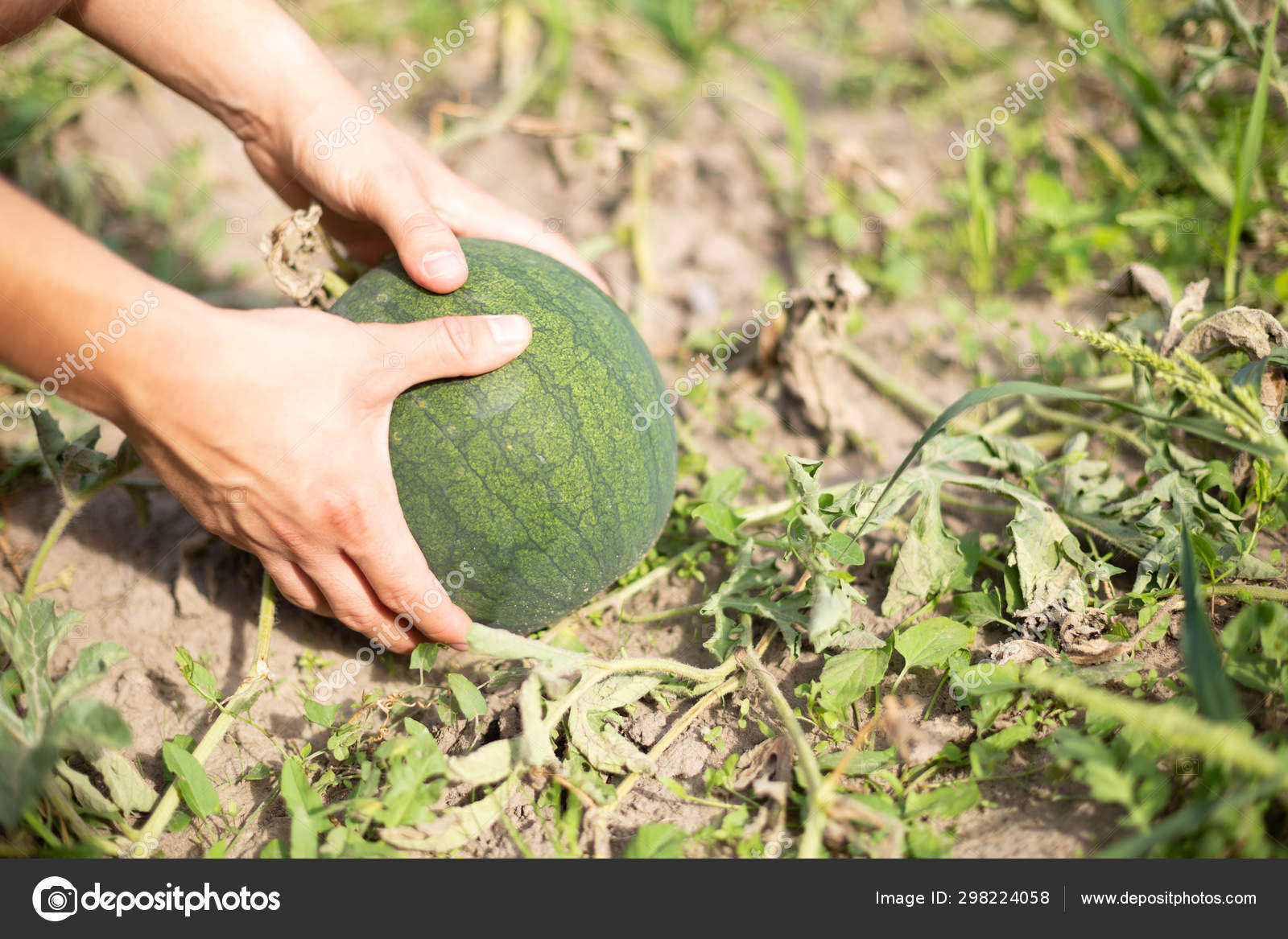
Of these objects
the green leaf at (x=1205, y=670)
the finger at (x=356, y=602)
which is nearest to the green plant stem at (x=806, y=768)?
the green leaf at (x=1205, y=670)

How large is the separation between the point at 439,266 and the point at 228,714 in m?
1.23

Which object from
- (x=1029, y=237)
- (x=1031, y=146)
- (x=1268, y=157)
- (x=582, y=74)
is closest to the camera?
(x=1268, y=157)

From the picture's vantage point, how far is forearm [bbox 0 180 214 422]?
1.60m

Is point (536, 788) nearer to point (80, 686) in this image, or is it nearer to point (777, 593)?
point (777, 593)

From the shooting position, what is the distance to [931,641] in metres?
2.09

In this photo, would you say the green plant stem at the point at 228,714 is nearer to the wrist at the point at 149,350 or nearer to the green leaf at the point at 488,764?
the green leaf at the point at 488,764

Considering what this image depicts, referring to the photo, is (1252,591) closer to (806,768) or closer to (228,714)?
(806,768)

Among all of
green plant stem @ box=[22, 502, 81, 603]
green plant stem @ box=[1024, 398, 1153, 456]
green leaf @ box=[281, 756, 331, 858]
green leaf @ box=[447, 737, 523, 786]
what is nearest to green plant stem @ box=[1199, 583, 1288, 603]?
green plant stem @ box=[1024, 398, 1153, 456]

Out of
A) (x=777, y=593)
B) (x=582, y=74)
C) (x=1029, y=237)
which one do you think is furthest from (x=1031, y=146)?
(x=777, y=593)

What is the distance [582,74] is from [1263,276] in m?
3.33

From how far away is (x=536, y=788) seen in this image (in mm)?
2000
